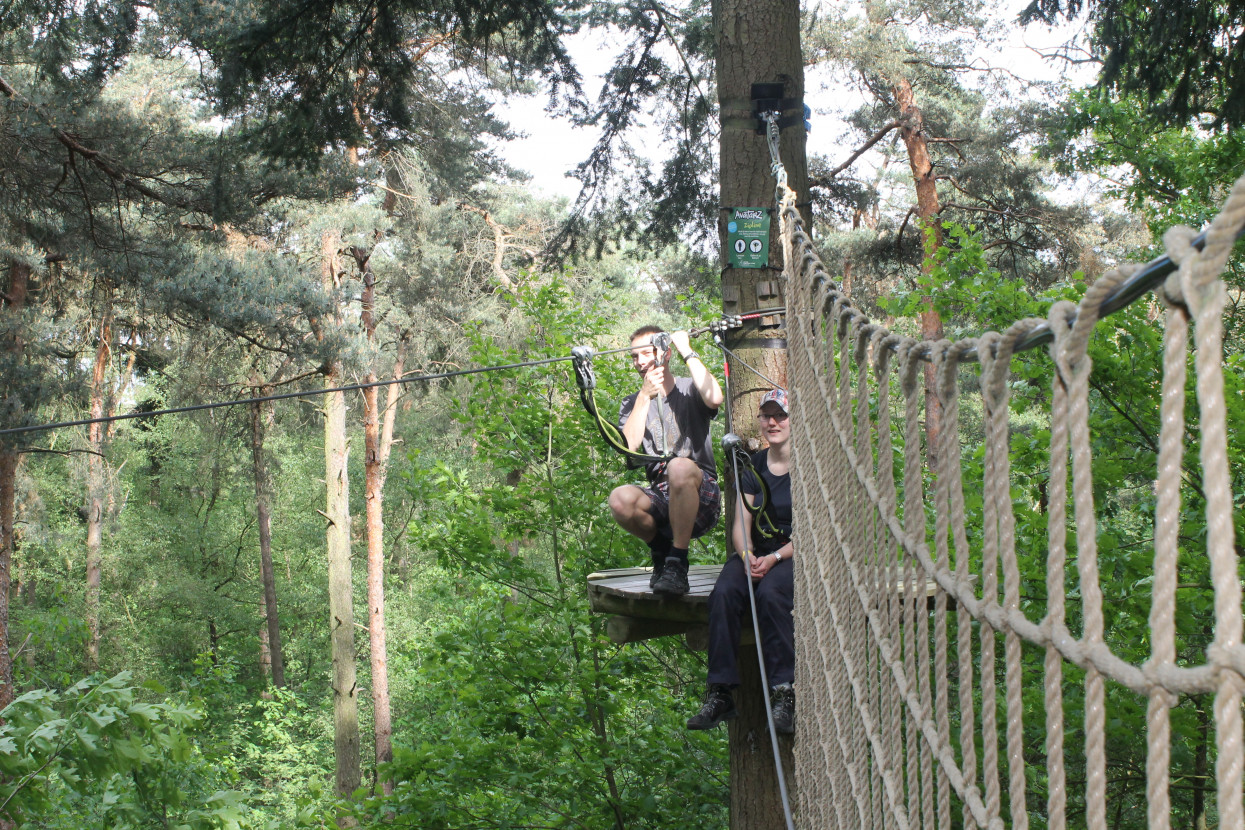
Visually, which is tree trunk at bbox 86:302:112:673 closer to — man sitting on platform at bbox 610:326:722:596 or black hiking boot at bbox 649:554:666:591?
man sitting on platform at bbox 610:326:722:596

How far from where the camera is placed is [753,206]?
328cm

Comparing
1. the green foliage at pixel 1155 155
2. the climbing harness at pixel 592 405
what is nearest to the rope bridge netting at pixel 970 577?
the climbing harness at pixel 592 405

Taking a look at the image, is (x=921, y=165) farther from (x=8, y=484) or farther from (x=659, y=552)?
(x=8, y=484)

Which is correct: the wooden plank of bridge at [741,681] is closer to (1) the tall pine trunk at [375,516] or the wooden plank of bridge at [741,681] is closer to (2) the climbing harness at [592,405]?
(2) the climbing harness at [592,405]

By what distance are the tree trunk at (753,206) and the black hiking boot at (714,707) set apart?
357mm

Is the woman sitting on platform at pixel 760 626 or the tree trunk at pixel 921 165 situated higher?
the tree trunk at pixel 921 165

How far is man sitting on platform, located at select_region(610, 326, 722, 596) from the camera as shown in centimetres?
297

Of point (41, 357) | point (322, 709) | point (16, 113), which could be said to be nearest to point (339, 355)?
point (41, 357)

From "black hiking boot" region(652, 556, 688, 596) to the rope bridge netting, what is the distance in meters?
0.58

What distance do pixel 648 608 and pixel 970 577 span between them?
77.5 inches

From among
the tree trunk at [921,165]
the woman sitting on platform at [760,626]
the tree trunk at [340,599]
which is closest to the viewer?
the woman sitting on platform at [760,626]

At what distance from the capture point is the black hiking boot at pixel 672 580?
9.59 ft

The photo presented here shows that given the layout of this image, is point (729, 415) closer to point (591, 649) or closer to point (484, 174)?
point (591, 649)

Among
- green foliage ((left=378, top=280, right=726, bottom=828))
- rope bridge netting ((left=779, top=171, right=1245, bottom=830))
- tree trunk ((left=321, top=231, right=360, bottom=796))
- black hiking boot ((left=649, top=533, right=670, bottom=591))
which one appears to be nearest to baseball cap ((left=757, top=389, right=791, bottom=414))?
rope bridge netting ((left=779, top=171, right=1245, bottom=830))
